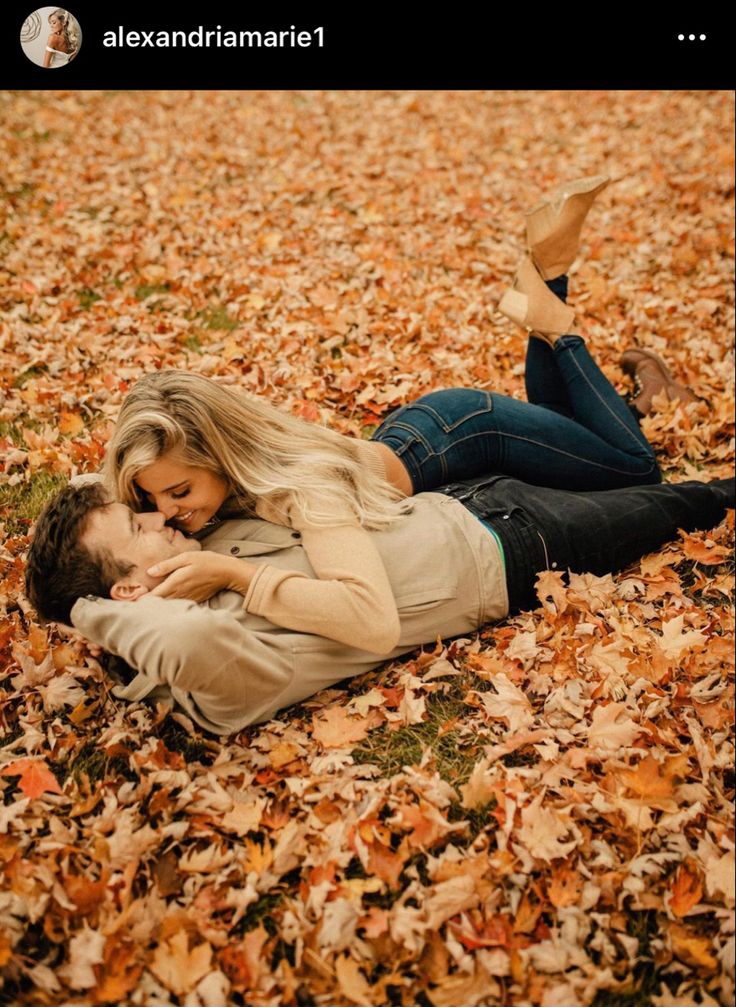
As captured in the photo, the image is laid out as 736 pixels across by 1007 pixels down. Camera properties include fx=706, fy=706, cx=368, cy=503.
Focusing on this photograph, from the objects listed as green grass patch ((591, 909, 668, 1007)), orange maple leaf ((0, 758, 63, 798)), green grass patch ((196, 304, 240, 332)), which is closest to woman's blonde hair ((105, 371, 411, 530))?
orange maple leaf ((0, 758, 63, 798))

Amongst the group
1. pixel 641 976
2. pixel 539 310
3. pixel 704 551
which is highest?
pixel 539 310

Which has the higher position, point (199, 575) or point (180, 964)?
point (199, 575)

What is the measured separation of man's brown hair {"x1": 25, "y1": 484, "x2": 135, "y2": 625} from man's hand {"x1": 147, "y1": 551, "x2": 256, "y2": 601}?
0.59ft

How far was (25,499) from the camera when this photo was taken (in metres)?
4.29

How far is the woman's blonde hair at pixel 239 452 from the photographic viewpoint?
3.01 metres

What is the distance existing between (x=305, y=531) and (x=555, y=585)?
129cm

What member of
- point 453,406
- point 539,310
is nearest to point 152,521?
point 453,406

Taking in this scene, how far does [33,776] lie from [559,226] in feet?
Result: 12.9

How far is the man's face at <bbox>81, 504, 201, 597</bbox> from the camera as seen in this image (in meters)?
2.92

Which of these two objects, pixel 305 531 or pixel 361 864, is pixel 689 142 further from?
pixel 361 864

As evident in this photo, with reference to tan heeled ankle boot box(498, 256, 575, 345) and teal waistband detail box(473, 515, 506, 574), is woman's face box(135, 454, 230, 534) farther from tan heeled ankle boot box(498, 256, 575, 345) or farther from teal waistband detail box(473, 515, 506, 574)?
tan heeled ankle boot box(498, 256, 575, 345)

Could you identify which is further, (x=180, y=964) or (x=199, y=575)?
(x=199, y=575)
